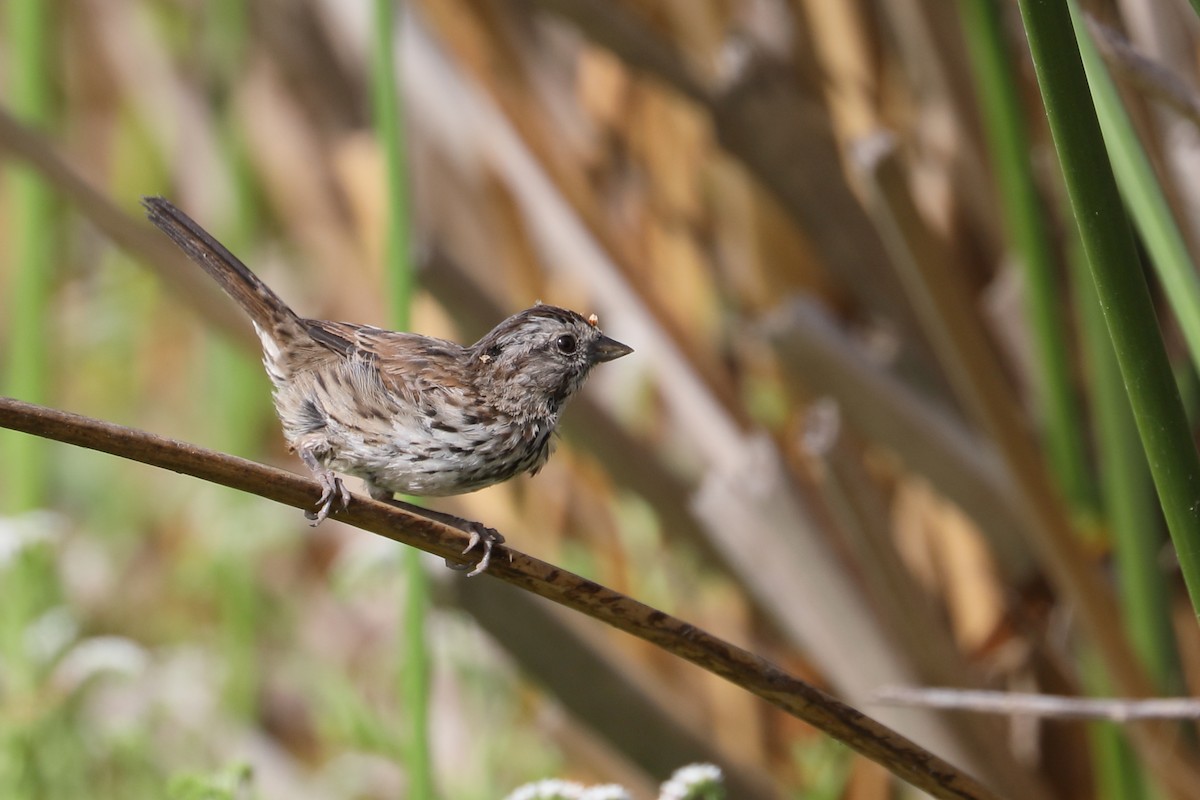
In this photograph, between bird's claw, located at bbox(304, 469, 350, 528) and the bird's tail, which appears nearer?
Result: bird's claw, located at bbox(304, 469, 350, 528)

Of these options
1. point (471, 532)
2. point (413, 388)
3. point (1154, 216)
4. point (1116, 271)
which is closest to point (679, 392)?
point (413, 388)

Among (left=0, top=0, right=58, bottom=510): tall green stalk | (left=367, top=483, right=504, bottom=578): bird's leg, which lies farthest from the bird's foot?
(left=0, top=0, right=58, bottom=510): tall green stalk

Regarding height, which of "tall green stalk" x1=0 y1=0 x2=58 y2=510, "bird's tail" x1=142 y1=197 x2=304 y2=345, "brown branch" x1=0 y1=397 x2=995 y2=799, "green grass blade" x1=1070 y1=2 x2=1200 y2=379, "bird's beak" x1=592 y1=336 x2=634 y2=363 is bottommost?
"brown branch" x1=0 y1=397 x2=995 y2=799

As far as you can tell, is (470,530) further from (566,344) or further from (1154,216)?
(1154,216)

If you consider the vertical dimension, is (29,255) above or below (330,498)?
above

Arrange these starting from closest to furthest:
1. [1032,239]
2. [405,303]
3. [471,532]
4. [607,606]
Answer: [607,606], [471,532], [405,303], [1032,239]

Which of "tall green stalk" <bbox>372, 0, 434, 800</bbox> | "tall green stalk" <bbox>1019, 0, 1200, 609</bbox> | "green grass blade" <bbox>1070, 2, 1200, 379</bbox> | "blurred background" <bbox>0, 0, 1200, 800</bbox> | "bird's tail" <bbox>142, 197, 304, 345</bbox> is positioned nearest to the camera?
"tall green stalk" <bbox>1019, 0, 1200, 609</bbox>

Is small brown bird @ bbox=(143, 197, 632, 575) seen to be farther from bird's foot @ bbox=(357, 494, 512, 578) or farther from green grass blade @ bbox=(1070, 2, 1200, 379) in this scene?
green grass blade @ bbox=(1070, 2, 1200, 379)
